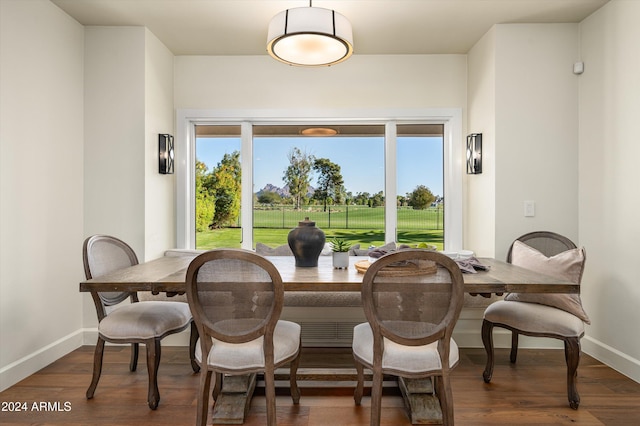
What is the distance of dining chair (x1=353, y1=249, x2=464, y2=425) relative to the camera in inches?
64.8

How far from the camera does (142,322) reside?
2.17 metres

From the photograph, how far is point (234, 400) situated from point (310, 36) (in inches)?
85.5

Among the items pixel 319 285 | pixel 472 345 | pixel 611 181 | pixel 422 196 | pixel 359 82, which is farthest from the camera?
pixel 422 196

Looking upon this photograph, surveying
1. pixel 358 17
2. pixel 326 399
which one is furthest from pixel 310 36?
pixel 326 399

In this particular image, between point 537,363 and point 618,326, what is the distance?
618 mm

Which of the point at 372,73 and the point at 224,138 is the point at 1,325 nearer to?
the point at 224,138

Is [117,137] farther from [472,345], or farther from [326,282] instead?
[472,345]

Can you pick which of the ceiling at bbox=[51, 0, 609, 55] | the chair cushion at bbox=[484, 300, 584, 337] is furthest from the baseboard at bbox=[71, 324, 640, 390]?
the ceiling at bbox=[51, 0, 609, 55]

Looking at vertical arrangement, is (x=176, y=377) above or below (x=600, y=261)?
below

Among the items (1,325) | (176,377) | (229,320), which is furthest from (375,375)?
(1,325)

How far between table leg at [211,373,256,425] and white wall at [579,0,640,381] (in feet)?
8.47

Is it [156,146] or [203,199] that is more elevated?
[156,146]

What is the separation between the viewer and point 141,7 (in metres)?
2.82

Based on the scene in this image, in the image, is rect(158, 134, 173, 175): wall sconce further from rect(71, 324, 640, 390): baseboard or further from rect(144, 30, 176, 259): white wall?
rect(71, 324, 640, 390): baseboard
